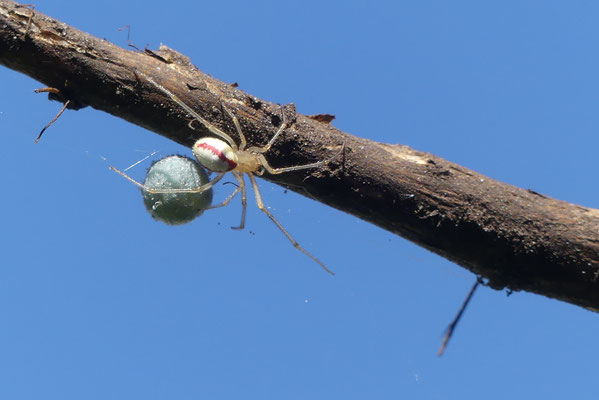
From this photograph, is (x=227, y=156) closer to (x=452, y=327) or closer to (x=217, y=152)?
(x=217, y=152)

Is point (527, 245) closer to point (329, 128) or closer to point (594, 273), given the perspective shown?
point (594, 273)

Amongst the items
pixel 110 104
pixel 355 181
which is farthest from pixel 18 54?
pixel 355 181

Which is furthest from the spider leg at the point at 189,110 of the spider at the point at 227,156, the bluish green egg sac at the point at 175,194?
the bluish green egg sac at the point at 175,194

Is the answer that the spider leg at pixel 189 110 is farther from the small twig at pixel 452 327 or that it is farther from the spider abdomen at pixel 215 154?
the small twig at pixel 452 327

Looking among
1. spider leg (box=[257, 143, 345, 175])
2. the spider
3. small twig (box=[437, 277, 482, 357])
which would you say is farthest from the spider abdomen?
small twig (box=[437, 277, 482, 357])

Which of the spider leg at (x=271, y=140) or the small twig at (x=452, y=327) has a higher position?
the spider leg at (x=271, y=140)

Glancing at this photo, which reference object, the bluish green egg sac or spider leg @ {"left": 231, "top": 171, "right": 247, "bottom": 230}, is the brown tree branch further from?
spider leg @ {"left": 231, "top": 171, "right": 247, "bottom": 230}

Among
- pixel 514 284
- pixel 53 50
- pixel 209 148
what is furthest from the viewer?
pixel 209 148
